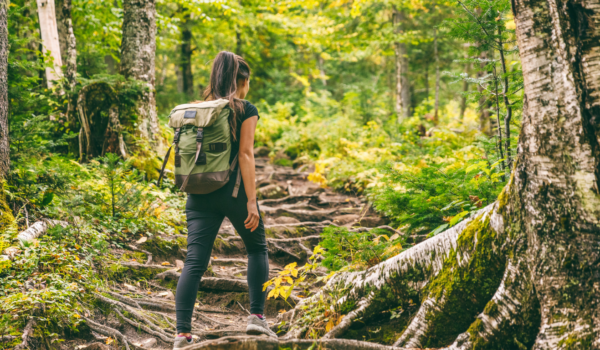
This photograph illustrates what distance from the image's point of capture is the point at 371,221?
6.62 metres

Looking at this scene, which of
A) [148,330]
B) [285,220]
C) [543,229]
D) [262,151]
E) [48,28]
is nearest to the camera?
[543,229]

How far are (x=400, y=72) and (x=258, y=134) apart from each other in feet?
21.4

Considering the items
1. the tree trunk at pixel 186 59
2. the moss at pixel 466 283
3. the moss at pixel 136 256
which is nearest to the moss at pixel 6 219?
the moss at pixel 136 256

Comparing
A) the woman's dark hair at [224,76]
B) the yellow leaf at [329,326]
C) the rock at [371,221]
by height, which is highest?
the woman's dark hair at [224,76]

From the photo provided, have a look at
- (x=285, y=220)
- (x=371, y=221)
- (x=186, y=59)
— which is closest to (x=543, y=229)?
(x=371, y=221)

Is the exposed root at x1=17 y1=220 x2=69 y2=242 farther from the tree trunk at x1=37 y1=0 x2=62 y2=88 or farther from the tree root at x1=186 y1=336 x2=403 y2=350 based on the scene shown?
the tree trunk at x1=37 y1=0 x2=62 y2=88

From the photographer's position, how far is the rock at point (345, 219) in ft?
23.0

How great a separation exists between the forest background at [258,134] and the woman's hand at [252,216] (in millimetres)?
1551

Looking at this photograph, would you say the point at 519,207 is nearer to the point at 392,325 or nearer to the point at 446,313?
the point at 446,313

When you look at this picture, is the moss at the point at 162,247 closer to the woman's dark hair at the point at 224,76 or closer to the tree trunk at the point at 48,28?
the woman's dark hair at the point at 224,76

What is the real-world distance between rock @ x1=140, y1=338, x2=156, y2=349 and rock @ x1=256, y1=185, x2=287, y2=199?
229 inches

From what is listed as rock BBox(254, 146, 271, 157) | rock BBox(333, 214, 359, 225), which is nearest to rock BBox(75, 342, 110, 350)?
rock BBox(333, 214, 359, 225)

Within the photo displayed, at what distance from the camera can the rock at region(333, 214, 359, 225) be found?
701 cm

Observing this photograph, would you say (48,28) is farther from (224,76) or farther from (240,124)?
(240,124)
